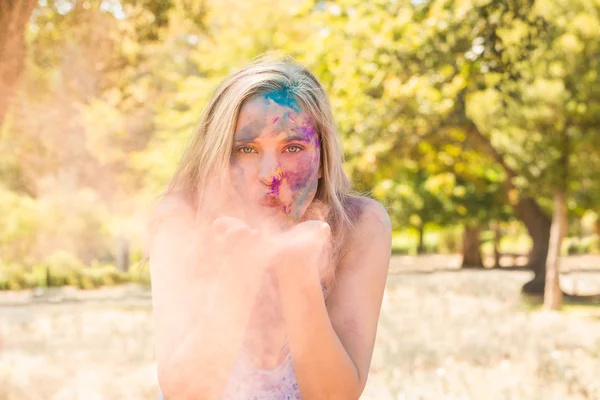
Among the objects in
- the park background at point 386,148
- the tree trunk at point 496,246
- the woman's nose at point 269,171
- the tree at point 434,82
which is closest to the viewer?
the woman's nose at point 269,171

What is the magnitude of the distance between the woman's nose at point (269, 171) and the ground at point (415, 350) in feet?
16.8

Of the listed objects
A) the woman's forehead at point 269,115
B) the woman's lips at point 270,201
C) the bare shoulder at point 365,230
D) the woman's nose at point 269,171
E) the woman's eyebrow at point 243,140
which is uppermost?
the woman's forehead at point 269,115

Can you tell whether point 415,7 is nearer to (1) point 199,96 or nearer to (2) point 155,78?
(1) point 199,96

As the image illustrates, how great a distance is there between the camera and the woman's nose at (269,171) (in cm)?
182

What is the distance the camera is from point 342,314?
1982 millimetres

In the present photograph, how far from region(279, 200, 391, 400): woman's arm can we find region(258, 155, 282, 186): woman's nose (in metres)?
0.31

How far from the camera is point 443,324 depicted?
12492 mm

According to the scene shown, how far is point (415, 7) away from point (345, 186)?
9.34m

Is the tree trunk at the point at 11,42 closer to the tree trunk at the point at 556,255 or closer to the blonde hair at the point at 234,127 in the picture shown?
the blonde hair at the point at 234,127

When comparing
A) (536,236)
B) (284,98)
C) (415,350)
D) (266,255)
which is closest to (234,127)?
(284,98)

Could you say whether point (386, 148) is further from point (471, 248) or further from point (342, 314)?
point (471, 248)

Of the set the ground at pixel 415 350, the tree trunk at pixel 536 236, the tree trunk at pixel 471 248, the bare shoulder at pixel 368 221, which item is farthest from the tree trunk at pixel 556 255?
the tree trunk at pixel 471 248

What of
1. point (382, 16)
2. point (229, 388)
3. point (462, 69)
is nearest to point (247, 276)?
point (229, 388)

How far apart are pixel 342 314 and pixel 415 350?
7954mm
